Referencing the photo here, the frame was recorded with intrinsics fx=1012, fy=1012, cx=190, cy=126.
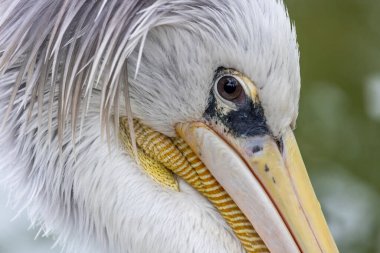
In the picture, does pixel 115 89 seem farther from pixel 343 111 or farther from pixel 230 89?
pixel 343 111

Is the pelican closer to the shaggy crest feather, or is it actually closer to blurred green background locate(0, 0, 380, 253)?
the shaggy crest feather

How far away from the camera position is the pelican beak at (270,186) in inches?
118

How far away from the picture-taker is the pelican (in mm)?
2930

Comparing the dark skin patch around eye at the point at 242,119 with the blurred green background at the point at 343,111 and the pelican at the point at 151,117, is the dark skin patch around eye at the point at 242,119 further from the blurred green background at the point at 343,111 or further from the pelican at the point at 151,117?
the blurred green background at the point at 343,111

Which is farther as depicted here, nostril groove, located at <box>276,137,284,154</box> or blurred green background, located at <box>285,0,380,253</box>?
blurred green background, located at <box>285,0,380,253</box>

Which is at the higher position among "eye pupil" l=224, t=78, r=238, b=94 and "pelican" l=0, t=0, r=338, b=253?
"eye pupil" l=224, t=78, r=238, b=94

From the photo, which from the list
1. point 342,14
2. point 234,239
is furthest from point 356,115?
point 234,239

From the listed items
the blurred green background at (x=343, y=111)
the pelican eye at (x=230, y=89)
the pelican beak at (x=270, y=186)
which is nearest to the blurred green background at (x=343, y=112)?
the blurred green background at (x=343, y=111)

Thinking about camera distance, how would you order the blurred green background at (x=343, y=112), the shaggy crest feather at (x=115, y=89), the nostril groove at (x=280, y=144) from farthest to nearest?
the blurred green background at (x=343, y=112), the nostril groove at (x=280, y=144), the shaggy crest feather at (x=115, y=89)

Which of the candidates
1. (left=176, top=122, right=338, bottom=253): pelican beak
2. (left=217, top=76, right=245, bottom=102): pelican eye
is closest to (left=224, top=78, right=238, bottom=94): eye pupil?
(left=217, top=76, right=245, bottom=102): pelican eye

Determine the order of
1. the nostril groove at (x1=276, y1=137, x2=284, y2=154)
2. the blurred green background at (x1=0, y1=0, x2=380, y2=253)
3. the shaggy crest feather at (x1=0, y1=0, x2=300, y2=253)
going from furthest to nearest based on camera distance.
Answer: the blurred green background at (x1=0, y1=0, x2=380, y2=253)
the nostril groove at (x1=276, y1=137, x2=284, y2=154)
the shaggy crest feather at (x1=0, y1=0, x2=300, y2=253)

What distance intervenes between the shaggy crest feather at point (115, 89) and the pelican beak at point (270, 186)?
0.08 meters

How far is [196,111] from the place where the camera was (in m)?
3.04

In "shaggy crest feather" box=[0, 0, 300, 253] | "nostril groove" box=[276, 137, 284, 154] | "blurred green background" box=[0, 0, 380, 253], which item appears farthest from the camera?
"blurred green background" box=[0, 0, 380, 253]
